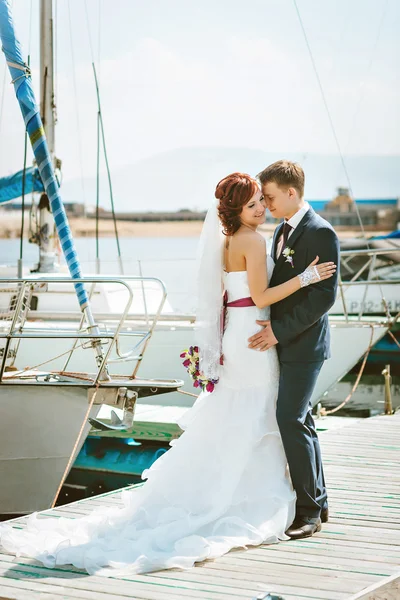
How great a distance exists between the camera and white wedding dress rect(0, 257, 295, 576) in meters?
3.73

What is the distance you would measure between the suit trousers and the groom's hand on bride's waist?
129 mm

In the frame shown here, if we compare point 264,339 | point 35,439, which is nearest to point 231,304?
point 264,339

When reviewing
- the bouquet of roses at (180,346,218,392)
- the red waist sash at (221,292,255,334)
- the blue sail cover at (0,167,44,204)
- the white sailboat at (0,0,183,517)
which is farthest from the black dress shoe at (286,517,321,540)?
the blue sail cover at (0,167,44,204)

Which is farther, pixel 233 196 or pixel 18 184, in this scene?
pixel 18 184

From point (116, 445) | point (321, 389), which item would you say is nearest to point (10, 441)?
point (116, 445)

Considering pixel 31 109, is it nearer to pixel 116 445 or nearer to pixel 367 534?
pixel 116 445

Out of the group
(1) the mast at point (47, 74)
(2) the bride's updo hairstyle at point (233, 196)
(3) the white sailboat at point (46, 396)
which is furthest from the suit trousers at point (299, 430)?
(1) the mast at point (47, 74)

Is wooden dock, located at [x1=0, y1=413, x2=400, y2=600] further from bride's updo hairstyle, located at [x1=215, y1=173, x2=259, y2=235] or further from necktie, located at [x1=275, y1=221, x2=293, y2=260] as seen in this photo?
bride's updo hairstyle, located at [x1=215, y1=173, x2=259, y2=235]

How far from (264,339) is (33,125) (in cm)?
393

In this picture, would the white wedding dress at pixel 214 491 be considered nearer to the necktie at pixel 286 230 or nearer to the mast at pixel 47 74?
the necktie at pixel 286 230

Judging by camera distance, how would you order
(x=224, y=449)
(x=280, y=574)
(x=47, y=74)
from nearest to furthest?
(x=280, y=574) < (x=224, y=449) < (x=47, y=74)

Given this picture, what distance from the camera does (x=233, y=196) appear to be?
4.01 m

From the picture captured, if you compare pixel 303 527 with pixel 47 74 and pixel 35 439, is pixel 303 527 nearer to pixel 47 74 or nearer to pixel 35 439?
pixel 35 439

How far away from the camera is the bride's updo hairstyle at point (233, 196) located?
3.99 meters
